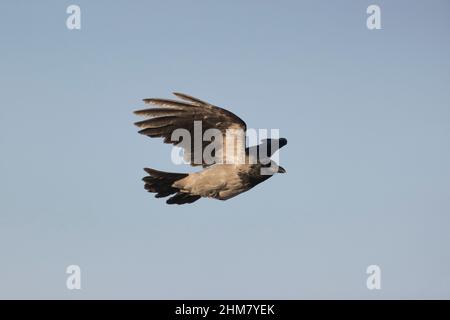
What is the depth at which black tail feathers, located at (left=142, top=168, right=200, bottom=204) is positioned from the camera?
1758 centimetres

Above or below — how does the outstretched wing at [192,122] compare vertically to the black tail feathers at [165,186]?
above

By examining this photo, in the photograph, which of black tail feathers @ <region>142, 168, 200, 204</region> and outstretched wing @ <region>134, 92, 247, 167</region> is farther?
black tail feathers @ <region>142, 168, 200, 204</region>

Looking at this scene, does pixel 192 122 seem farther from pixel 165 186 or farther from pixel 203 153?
pixel 165 186

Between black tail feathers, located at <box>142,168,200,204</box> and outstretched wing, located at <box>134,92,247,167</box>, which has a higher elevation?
outstretched wing, located at <box>134,92,247,167</box>

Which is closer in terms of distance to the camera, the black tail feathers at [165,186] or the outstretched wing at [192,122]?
the outstretched wing at [192,122]

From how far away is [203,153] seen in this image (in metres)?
17.5

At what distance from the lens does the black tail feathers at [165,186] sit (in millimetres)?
17578

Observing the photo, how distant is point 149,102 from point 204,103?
2.87ft

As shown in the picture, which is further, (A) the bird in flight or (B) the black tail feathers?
(B) the black tail feathers

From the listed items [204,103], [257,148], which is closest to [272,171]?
[257,148]

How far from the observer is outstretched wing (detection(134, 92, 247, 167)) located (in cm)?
1689

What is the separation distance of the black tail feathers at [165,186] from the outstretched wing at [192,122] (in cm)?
54
